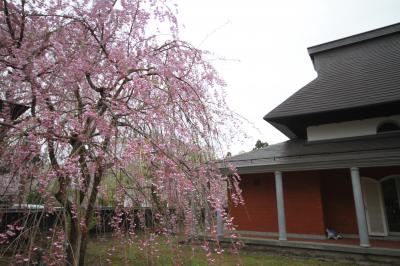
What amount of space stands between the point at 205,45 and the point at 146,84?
1285mm

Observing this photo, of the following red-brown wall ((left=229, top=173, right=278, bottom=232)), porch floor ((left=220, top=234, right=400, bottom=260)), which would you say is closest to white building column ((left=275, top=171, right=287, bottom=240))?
porch floor ((left=220, top=234, right=400, bottom=260))

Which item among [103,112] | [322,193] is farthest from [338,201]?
[103,112]

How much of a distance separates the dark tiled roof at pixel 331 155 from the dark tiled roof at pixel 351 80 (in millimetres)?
1174

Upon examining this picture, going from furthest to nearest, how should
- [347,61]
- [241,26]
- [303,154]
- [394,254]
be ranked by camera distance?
1. [347,61]
2. [303,154]
3. [394,254]
4. [241,26]

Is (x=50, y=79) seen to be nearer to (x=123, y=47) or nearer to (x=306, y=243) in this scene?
(x=123, y=47)

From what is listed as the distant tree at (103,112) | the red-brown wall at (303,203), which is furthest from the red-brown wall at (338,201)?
the distant tree at (103,112)

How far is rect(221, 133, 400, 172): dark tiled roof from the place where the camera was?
7.44m

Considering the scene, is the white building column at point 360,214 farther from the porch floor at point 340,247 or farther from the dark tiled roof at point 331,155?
the dark tiled roof at point 331,155

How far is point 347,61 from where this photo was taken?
1213 cm

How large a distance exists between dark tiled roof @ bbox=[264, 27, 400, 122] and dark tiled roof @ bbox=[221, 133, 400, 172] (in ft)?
3.85

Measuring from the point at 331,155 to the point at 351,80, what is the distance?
163 inches

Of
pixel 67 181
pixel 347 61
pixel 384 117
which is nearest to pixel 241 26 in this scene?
pixel 67 181

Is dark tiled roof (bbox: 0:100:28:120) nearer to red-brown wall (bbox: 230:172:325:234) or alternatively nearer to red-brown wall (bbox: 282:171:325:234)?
red-brown wall (bbox: 230:172:325:234)

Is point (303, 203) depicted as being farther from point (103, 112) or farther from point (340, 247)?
point (103, 112)
